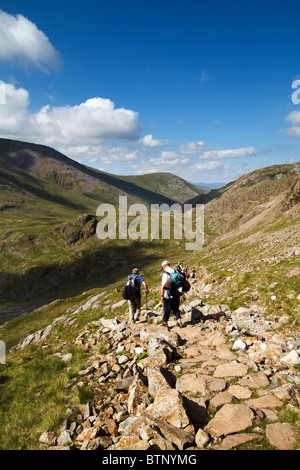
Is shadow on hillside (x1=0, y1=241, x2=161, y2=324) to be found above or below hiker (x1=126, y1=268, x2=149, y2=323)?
below

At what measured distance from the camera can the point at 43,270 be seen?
394 feet

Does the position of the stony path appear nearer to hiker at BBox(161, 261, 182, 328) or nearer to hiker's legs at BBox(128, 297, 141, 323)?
hiker at BBox(161, 261, 182, 328)

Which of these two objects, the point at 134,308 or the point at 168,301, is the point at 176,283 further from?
the point at 134,308

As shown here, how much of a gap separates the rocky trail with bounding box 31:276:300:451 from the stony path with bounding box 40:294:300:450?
0.07ft

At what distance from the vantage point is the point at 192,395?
7602 mm

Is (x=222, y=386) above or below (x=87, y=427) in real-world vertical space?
above

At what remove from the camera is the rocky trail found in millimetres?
5699

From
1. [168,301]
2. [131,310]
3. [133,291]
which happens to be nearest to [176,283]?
[168,301]

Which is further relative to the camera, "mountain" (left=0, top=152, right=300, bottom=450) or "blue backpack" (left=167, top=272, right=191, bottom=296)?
"blue backpack" (left=167, top=272, right=191, bottom=296)

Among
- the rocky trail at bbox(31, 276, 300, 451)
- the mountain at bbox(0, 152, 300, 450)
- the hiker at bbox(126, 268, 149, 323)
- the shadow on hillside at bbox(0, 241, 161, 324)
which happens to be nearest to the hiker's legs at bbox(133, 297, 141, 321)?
the hiker at bbox(126, 268, 149, 323)

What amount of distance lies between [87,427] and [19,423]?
2.85 meters

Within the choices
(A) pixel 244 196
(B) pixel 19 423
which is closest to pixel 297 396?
(B) pixel 19 423

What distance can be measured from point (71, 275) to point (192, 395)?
385 feet

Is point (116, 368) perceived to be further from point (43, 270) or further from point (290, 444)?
point (43, 270)
